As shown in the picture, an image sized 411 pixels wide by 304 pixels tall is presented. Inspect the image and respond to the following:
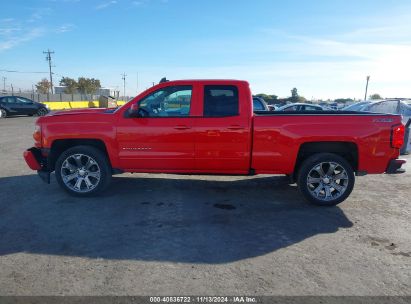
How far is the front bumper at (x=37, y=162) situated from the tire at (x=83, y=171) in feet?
0.89

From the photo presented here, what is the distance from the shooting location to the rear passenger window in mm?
5289

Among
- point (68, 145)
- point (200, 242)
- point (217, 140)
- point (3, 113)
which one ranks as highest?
point (217, 140)

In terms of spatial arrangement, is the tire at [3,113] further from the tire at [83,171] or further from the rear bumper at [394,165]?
the rear bumper at [394,165]

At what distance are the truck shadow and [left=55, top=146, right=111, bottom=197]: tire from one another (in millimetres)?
201

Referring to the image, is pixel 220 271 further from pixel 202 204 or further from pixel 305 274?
pixel 202 204

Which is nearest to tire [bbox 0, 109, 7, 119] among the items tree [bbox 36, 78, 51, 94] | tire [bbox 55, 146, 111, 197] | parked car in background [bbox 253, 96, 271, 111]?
parked car in background [bbox 253, 96, 271, 111]

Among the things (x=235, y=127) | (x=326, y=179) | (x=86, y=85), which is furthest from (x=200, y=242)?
(x=86, y=85)

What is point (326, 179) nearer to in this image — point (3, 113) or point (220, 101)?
point (220, 101)

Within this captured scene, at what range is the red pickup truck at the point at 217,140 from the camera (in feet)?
16.7

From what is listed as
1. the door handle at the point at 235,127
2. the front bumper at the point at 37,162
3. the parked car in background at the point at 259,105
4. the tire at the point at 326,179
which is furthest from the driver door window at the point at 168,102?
the parked car in background at the point at 259,105

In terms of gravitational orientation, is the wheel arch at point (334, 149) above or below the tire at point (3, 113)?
above

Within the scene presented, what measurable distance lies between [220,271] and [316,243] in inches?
54.6

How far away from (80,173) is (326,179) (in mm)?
4140

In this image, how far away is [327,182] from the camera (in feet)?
17.3
